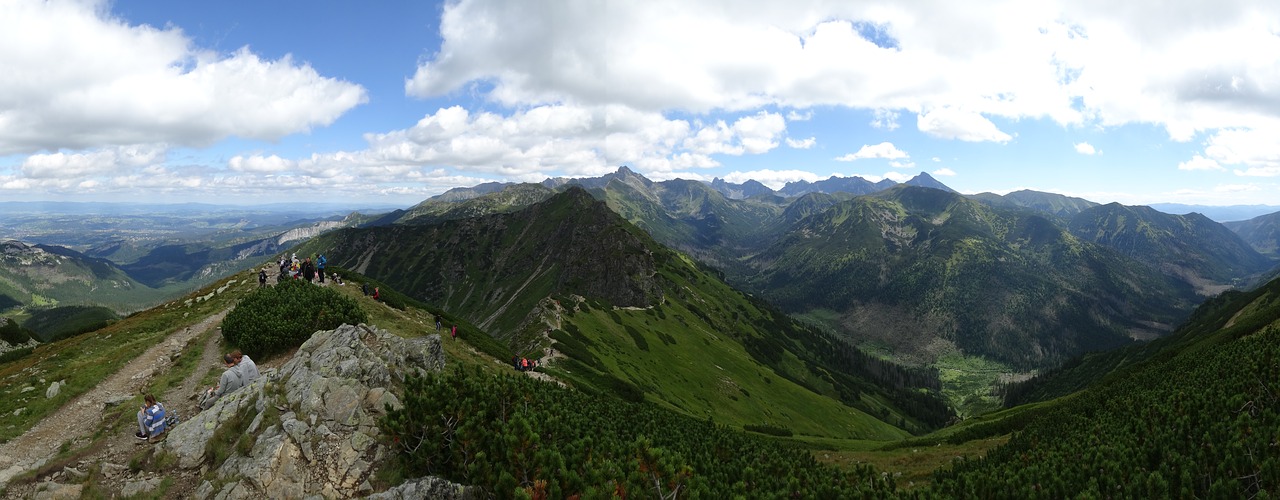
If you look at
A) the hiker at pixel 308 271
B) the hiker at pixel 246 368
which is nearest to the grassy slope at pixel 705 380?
the hiker at pixel 308 271

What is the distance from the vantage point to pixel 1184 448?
29.9 metres

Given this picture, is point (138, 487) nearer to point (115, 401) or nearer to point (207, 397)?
point (207, 397)

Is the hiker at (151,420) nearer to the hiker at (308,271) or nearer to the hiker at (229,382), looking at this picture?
the hiker at (229,382)

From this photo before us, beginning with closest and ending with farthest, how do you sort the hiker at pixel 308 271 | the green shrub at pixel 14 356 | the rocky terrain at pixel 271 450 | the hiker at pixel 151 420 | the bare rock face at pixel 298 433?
the rocky terrain at pixel 271 450 < the bare rock face at pixel 298 433 < the hiker at pixel 151 420 < the green shrub at pixel 14 356 < the hiker at pixel 308 271

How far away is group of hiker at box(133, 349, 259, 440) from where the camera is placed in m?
25.1

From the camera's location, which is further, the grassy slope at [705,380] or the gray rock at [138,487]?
the grassy slope at [705,380]

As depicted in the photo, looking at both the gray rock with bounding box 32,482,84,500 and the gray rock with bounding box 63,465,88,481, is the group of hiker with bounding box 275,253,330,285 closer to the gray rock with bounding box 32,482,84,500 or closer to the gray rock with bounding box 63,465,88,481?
the gray rock with bounding box 63,465,88,481

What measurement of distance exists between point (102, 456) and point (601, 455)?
2483 centimetres

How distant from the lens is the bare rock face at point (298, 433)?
2194cm

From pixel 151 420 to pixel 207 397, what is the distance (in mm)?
4542

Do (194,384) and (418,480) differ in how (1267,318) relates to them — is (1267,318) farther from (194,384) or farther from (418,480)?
(194,384)

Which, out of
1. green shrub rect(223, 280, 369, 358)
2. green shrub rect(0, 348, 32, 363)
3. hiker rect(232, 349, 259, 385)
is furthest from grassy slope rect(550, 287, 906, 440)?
green shrub rect(0, 348, 32, 363)

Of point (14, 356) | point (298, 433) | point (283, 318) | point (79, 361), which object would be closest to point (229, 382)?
point (298, 433)

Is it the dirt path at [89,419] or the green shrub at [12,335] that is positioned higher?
the dirt path at [89,419]
